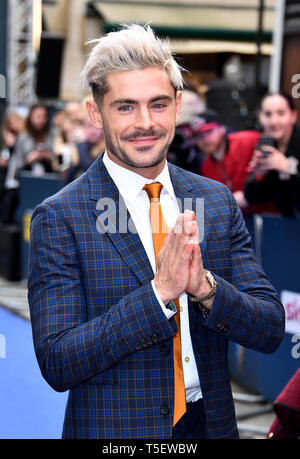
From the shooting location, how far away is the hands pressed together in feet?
7.13

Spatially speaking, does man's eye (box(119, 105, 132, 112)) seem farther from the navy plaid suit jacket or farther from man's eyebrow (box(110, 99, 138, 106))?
the navy plaid suit jacket

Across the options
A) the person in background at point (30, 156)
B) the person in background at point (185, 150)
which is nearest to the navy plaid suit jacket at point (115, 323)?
the person in background at point (185, 150)

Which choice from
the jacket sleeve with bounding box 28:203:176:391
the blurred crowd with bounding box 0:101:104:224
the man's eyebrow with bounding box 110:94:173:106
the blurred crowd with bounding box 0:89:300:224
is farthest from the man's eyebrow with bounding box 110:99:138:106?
the blurred crowd with bounding box 0:101:104:224

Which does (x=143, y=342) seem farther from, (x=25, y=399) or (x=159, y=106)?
(x=25, y=399)

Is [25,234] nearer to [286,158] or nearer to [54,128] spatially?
[54,128]

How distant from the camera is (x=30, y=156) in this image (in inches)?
410

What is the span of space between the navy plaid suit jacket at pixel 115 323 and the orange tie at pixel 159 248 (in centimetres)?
4

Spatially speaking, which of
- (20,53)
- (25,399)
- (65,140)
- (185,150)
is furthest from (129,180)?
(20,53)

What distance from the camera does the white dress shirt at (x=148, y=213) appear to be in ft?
7.92

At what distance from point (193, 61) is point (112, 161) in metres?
20.3

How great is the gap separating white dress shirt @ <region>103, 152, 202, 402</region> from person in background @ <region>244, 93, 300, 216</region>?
3.11 meters

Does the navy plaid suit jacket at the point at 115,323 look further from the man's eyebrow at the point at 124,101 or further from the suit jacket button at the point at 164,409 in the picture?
the man's eyebrow at the point at 124,101

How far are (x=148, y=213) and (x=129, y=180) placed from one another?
118 mm

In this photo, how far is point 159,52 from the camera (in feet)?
7.70
